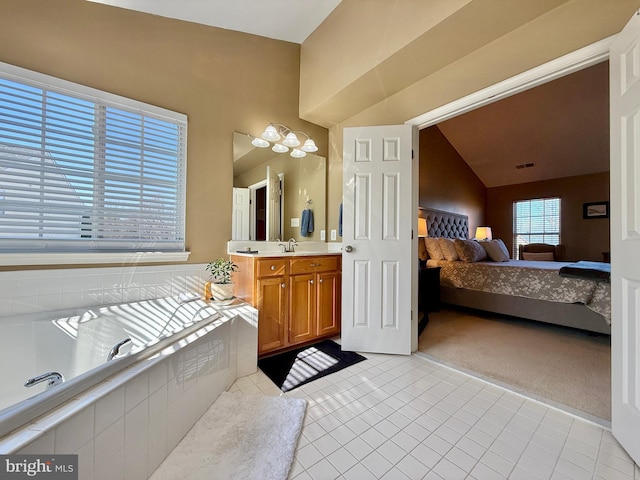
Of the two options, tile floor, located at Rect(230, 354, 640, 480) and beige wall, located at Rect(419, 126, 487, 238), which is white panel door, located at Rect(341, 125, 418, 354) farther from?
beige wall, located at Rect(419, 126, 487, 238)

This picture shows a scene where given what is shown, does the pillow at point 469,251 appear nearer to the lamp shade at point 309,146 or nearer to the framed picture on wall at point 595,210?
the lamp shade at point 309,146

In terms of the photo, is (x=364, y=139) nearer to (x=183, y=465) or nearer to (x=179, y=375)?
(x=179, y=375)

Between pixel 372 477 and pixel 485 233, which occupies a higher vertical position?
pixel 485 233

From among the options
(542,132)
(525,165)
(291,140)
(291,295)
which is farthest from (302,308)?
(525,165)

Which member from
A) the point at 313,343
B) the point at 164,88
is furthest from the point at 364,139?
the point at 313,343

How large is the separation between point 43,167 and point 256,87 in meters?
1.85

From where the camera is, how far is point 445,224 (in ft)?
16.1

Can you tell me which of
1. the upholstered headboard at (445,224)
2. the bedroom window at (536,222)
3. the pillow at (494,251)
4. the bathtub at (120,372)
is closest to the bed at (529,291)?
the pillow at (494,251)

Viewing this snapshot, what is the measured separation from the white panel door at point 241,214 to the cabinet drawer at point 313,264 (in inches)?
24.0

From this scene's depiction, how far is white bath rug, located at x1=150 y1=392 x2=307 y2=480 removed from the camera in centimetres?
113

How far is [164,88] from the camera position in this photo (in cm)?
217

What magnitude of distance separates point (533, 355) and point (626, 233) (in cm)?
150

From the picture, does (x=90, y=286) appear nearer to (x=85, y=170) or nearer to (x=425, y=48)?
(x=85, y=170)

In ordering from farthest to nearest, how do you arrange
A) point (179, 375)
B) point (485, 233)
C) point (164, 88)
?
1. point (485, 233)
2. point (164, 88)
3. point (179, 375)
